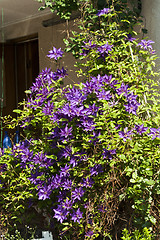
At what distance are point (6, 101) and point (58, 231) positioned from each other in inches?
138

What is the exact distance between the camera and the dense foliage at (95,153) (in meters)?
2.47

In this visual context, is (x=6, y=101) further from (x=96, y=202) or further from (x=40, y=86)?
(x=96, y=202)

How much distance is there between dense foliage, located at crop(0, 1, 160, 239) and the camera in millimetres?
2467

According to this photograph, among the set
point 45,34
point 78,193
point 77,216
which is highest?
point 45,34

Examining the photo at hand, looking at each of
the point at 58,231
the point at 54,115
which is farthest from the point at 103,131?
the point at 58,231

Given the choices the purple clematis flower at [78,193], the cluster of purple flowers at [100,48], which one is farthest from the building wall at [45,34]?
the purple clematis flower at [78,193]

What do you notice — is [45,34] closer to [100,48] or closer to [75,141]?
[100,48]

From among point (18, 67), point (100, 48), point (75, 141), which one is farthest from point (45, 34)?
point (75, 141)

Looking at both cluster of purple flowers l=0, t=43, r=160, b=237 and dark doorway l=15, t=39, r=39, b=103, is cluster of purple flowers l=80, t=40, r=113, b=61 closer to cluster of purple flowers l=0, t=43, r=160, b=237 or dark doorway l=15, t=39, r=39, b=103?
cluster of purple flowers l=0, t=43, r=160, b=237

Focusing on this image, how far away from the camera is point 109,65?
287 cm

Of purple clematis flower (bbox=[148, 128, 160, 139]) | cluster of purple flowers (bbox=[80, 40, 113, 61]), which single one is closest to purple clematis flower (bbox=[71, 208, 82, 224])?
purple clematis flower (bbox=[148, 128, 160, 139])

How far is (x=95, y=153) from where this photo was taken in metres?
2.63

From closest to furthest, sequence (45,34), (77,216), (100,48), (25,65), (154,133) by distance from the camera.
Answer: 1. (154,133)
2. (77,216)
3. (100,48)
4. (45,34)
5. (25,65)

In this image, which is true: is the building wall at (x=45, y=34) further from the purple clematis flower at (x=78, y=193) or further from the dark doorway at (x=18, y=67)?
the purple clematis flower at (x=78, y=193)
